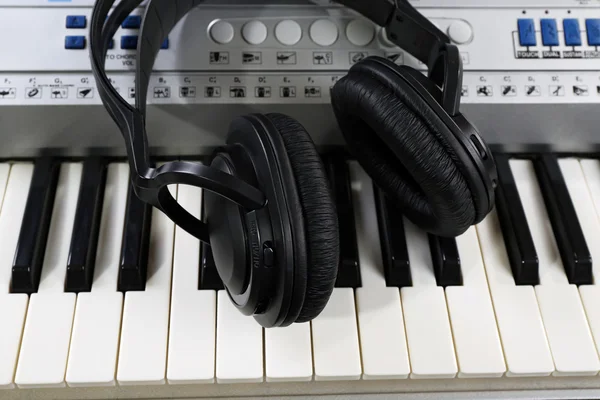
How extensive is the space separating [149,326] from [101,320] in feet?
0.20

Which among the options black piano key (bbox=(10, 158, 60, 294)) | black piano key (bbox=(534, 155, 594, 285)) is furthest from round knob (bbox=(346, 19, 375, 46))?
black piano key (bbox=(10, 158, 60, 294))

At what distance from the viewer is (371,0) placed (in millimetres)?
848

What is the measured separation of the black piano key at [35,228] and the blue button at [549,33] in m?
0.72

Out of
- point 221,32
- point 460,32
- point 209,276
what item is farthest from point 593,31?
point 209,276

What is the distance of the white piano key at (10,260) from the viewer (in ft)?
2.48

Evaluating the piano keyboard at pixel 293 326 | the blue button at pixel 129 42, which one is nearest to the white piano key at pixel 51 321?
the piano keyboard at pixel 293 326

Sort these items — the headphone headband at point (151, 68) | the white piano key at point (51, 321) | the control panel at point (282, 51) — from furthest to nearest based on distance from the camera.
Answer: the control panel at point (282, 51)
the white piano key at point (51, 321)
the headphone headband at point (151, 68)

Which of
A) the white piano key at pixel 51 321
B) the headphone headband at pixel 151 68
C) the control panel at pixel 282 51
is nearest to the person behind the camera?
the headphone headband at pixel 151 68

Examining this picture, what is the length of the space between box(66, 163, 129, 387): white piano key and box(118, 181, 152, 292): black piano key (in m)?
0.02

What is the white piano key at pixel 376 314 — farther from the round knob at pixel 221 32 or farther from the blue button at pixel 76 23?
the blue button at pixel 76 23

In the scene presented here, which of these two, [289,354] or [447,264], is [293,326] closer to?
[289,354]

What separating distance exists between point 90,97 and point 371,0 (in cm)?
40

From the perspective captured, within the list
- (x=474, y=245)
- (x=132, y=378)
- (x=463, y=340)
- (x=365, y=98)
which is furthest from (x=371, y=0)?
(x=132, y=378)

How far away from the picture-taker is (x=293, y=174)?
0.66 metres
